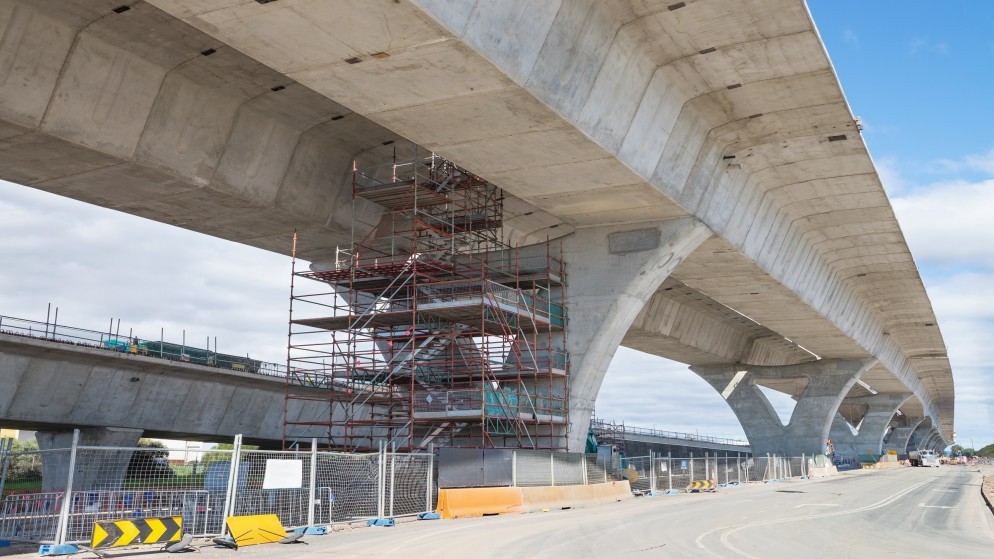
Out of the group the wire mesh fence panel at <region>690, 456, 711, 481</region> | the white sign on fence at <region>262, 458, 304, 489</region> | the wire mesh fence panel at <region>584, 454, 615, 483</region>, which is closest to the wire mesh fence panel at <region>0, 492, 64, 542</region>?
the white sign on fence at <region>262, 458, 304, 489</region>

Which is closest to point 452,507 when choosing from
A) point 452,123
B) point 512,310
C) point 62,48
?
point 512,310

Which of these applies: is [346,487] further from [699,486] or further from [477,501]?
[699,486]

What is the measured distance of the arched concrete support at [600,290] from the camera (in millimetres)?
25922

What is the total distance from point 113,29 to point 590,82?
29.6 ft

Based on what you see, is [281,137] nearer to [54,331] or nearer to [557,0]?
[557,0]

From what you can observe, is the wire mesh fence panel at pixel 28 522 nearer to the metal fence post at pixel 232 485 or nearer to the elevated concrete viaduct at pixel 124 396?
the metal fence post at pixel 232 485

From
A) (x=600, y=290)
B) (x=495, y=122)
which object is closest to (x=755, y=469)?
(x=600, y=290)

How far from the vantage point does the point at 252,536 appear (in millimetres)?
15023

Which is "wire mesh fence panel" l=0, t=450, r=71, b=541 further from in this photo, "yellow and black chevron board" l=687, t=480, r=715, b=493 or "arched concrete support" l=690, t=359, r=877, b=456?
"arched concrete support" l=690, t=359, r=877, b=456

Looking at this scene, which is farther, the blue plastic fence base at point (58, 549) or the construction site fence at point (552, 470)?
the construction site fence at point (552, 470)

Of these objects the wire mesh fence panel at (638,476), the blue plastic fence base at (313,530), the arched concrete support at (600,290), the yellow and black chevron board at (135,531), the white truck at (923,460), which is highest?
the arched concrete support at (600,290)

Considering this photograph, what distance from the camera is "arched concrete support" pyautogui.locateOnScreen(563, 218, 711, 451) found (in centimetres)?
2592

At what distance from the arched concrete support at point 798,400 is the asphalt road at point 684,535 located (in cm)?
3174

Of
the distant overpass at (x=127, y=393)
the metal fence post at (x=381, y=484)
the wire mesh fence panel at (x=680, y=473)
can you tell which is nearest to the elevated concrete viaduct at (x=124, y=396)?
the distant overpass at (x=127, y=393)
